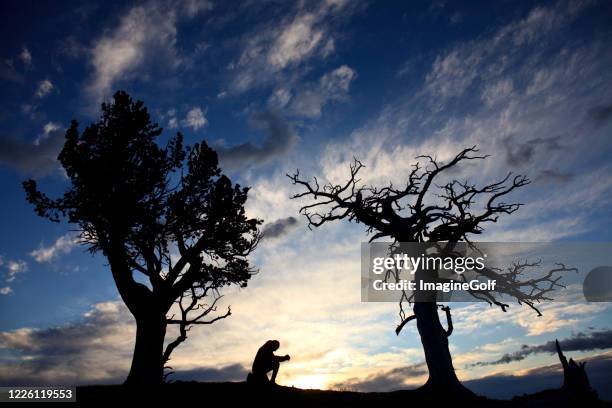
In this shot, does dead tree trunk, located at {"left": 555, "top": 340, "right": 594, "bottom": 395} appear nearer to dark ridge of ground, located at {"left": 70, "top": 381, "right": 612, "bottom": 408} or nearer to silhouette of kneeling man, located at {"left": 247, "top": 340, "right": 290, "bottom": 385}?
dark ridge of ground, located at {"left": 70, "top": 381, "right": 612, "bottom": 408}

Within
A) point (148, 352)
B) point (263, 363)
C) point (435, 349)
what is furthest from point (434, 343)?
point (148, 352)

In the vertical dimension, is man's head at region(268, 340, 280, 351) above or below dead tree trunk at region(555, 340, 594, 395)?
above

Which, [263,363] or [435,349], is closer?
[263,363]

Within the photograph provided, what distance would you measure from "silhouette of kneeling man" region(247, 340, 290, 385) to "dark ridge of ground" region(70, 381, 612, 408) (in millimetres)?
273

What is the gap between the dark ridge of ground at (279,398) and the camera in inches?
431

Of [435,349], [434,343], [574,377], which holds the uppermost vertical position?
[434,343]

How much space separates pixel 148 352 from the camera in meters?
16.2

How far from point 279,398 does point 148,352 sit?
7.49m

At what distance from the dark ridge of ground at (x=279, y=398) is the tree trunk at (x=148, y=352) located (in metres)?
2.39

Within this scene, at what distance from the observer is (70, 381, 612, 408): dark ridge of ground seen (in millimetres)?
10938

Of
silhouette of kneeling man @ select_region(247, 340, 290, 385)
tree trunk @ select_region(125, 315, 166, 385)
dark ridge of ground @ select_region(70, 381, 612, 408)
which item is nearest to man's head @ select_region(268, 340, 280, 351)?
silhouette of kneeling man @ select_region(247, 340, 290, 385)

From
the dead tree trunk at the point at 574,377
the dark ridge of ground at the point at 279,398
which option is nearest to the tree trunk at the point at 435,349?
the dark ridge of ground at the point at 279,398

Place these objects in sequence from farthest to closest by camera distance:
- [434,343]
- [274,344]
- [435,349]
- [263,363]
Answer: [434,343]
[435,349]
[274,344]
[263,363]

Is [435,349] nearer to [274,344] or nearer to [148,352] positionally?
[274,344]
